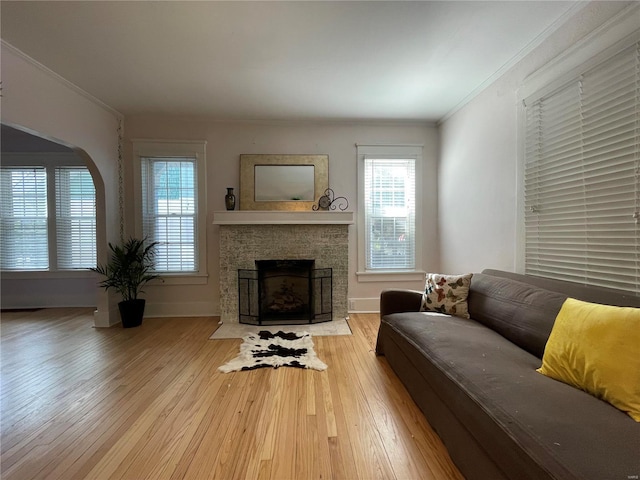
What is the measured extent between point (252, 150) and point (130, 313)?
266 cm

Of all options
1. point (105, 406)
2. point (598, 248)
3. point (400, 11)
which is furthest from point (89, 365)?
point (598, 248)

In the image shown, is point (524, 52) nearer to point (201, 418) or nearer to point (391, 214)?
point (391, 214)

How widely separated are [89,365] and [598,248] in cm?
404

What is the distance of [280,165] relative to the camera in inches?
158

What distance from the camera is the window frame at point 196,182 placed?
3.96 m

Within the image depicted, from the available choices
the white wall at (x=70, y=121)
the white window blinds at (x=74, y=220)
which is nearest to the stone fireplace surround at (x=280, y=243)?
the white wall at (x=70, y=121)

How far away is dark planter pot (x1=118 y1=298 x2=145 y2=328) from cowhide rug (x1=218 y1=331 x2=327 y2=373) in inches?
61.6

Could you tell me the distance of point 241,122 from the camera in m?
4.03

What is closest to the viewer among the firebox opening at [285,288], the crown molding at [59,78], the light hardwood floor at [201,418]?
the light hardwood floor at [201,418]

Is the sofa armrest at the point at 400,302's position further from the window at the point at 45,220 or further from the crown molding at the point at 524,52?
the window at the point at 45,220

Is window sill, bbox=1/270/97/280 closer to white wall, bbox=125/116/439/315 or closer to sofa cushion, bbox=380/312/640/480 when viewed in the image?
white wall, bbox=125/116/439/315

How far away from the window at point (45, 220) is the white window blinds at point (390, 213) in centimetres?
442

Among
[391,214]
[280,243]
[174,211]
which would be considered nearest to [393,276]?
[391,214]

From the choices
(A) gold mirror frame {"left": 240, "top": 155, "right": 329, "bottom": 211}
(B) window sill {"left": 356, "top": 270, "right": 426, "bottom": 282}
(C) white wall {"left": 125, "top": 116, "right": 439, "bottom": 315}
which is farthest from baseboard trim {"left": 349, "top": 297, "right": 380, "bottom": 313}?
(A) gold mirror frame {"left": 240, "top": 155, "right": 329, "bottom": 211}
